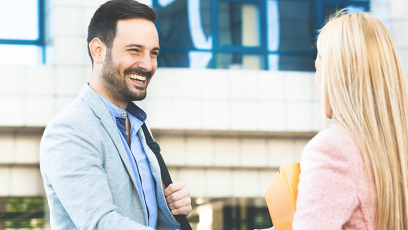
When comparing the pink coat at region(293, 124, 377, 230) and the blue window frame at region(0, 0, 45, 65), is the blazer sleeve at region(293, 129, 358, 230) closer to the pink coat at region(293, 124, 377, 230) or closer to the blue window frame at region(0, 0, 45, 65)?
the pink coat at region(293, 124, 377, 230)

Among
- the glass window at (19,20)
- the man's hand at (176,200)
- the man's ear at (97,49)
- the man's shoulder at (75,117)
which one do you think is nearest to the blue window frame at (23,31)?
the glass window at (19,20)

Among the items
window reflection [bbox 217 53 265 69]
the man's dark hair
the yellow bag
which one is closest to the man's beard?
the man's dark hair

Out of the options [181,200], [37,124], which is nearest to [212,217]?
[37,124]

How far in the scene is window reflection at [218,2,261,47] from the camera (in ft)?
24.5

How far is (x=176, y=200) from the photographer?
199cm

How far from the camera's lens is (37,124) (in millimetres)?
6320

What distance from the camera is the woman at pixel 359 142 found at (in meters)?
1.26

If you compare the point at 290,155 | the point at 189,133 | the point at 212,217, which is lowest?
the point at 212,217

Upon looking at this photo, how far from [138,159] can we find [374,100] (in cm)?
117

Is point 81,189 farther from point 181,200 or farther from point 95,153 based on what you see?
point 181,200

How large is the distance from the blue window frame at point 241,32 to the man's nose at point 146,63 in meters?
5.06

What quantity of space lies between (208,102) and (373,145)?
5499 mm

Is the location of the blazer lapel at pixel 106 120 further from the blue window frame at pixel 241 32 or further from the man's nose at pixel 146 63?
the blue window frame at pixel 241 32

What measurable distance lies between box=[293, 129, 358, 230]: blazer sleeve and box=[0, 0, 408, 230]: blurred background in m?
5.45
